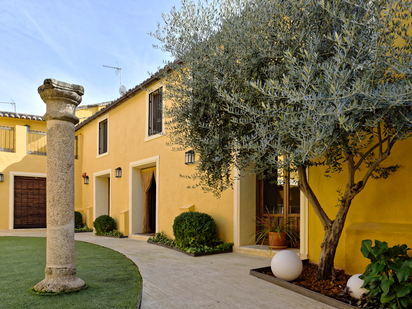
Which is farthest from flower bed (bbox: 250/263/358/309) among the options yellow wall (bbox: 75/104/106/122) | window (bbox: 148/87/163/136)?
yellow wall (bbox: 75/104/106/122)

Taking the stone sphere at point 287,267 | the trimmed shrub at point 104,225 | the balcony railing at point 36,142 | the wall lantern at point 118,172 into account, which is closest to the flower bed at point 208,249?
the stone sphere at point 287,267

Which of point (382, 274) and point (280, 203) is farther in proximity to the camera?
point (280, 203)

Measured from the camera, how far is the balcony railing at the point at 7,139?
14.7 meters

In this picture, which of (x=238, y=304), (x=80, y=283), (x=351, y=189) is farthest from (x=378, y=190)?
(x=80, y=283)

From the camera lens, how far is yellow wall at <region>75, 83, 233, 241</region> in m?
8.12

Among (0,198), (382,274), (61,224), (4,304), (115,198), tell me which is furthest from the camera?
(0,198)

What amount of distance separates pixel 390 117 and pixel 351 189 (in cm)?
125

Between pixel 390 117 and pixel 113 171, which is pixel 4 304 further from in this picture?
pixel 113 171

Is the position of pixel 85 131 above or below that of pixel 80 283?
above

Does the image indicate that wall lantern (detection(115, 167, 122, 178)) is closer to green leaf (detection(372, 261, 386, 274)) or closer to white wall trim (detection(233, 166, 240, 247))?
white wall trim (detection(233, 166, 240, 247))

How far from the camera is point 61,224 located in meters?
3.92

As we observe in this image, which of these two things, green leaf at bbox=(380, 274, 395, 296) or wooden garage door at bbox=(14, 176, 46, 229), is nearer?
green leaf at bbox=(380, 274, 395, 296)

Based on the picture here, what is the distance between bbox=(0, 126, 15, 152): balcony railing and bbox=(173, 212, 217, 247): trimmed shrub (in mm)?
11397

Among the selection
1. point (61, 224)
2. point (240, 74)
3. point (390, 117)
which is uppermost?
point (240, 74)
